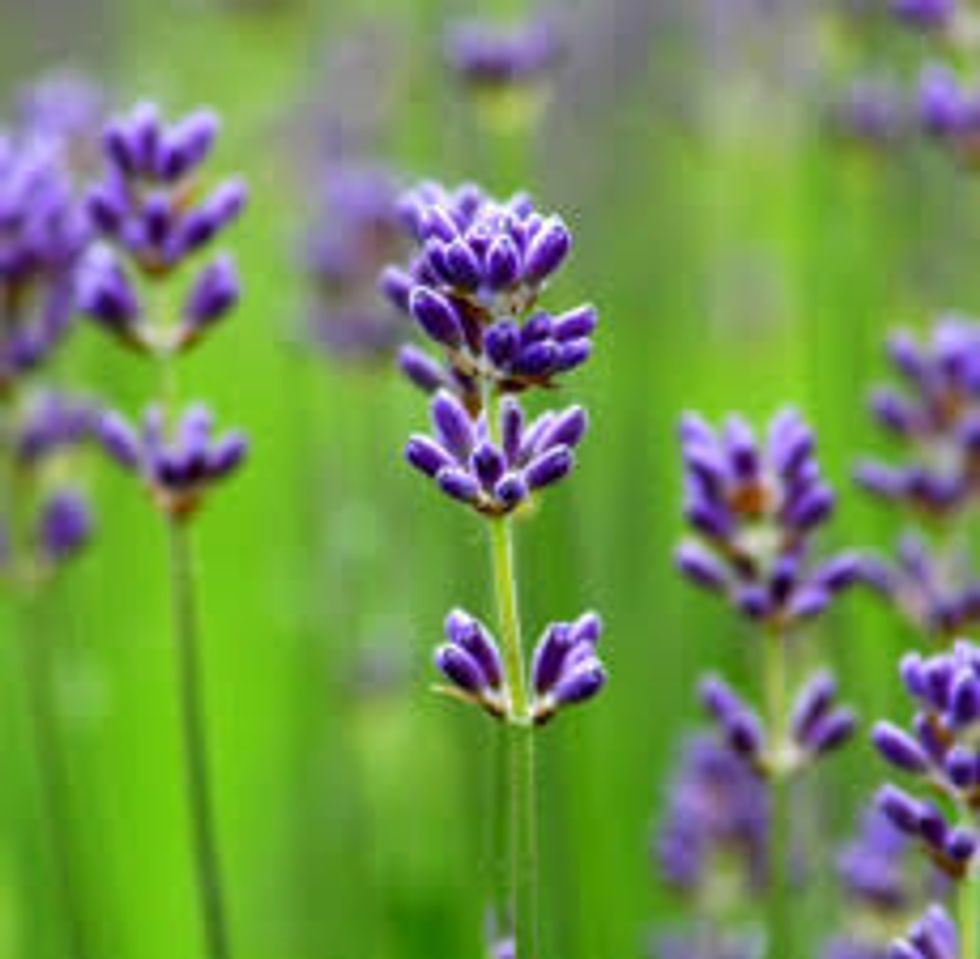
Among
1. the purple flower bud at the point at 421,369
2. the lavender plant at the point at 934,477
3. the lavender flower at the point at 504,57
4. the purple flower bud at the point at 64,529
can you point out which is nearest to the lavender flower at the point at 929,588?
the lavender plant at the point at 934,477

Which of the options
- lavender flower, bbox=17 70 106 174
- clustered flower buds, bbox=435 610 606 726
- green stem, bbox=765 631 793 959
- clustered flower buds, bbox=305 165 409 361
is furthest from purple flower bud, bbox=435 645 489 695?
clustered flower buds, bbox=305 165 409 361

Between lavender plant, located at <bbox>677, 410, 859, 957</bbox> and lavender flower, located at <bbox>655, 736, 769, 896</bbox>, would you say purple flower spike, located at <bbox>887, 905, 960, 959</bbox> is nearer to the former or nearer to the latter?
lavender plant, located at <bbox>677, 410, 859, 957</bbox>

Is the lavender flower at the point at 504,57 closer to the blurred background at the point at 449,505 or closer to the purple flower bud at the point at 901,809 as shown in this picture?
the blurred background at the point at 449,505

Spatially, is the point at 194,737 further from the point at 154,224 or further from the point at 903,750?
the point at 903,750

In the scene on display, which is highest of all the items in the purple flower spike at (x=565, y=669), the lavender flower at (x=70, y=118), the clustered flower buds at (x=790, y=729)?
the lavender flower at (x=70, y=118)

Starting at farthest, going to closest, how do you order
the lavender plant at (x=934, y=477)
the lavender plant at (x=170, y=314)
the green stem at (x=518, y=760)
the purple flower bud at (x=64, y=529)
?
1. the purple flower bud at (x=64, y=529)
2. the lavender plant at (x=934, y=477)
3. the lavender plant at (x=170, y=314)
4. the green stem at (x=518, y=760)

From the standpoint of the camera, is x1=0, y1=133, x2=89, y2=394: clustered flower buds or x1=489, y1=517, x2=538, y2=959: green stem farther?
x1=0, y1=133, x2=89, y2=394: clustered flower buds

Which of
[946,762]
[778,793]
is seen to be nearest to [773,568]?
[778,793]

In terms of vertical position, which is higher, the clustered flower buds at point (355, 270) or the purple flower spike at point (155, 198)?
the purple flower spike at point (155, 198)
